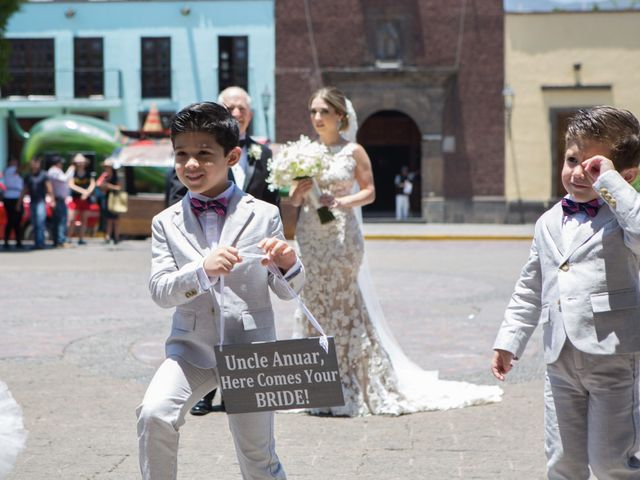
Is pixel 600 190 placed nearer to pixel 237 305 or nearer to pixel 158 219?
pixel 237 305

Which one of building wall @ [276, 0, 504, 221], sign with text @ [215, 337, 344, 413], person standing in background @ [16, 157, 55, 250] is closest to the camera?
sign with text @ [215, 337, 344, 413]

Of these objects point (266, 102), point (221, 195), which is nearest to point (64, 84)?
point (266, 102)

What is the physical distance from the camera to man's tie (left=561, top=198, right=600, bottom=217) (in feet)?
12.5

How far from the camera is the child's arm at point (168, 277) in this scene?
3.60m

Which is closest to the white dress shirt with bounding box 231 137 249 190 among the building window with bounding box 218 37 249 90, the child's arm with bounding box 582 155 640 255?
the child's arm with bounding box 582 155 640 255

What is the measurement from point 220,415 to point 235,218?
2.99 metres

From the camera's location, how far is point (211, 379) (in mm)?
3787

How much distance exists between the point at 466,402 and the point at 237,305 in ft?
11.1

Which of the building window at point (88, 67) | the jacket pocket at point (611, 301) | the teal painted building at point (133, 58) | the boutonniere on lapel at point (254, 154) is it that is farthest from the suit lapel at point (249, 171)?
the building window at point (88, 67)

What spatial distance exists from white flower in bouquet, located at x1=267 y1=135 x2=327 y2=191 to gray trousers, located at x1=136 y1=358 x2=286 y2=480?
119 inches

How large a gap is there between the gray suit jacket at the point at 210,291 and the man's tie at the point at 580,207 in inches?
37.1

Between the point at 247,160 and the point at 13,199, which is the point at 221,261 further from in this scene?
the point at 13,199

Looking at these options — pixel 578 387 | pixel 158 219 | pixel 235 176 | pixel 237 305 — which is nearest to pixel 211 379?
pixel 237 305

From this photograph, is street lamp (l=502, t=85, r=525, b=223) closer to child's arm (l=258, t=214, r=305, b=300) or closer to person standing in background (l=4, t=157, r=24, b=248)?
person standing in background (l=4, t=157, r=24, b=248)
